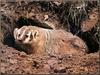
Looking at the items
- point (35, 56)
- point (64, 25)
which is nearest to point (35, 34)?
point (64, 25)

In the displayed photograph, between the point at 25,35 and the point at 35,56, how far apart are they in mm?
410

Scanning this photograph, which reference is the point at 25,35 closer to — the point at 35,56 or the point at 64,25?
the point at 35,56

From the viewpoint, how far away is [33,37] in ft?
15.0

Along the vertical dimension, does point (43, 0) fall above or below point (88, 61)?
above

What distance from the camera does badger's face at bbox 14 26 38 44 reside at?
169 inches

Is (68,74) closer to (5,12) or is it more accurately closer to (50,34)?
(50,34)

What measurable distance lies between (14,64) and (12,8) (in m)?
1.20

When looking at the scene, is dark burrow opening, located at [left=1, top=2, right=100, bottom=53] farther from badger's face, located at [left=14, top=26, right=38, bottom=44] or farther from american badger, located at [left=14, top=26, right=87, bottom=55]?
badger's face, located at [left=14, top=26, right=38, bottom=44]

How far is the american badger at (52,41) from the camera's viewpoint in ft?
15.0

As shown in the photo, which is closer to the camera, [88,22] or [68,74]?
[68,74]

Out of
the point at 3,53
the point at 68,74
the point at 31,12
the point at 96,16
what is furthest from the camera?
the point at 31,12

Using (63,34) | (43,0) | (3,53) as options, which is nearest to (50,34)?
(63,34)

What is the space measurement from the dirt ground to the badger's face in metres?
0.15

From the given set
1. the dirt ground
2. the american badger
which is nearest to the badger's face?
the american badger
